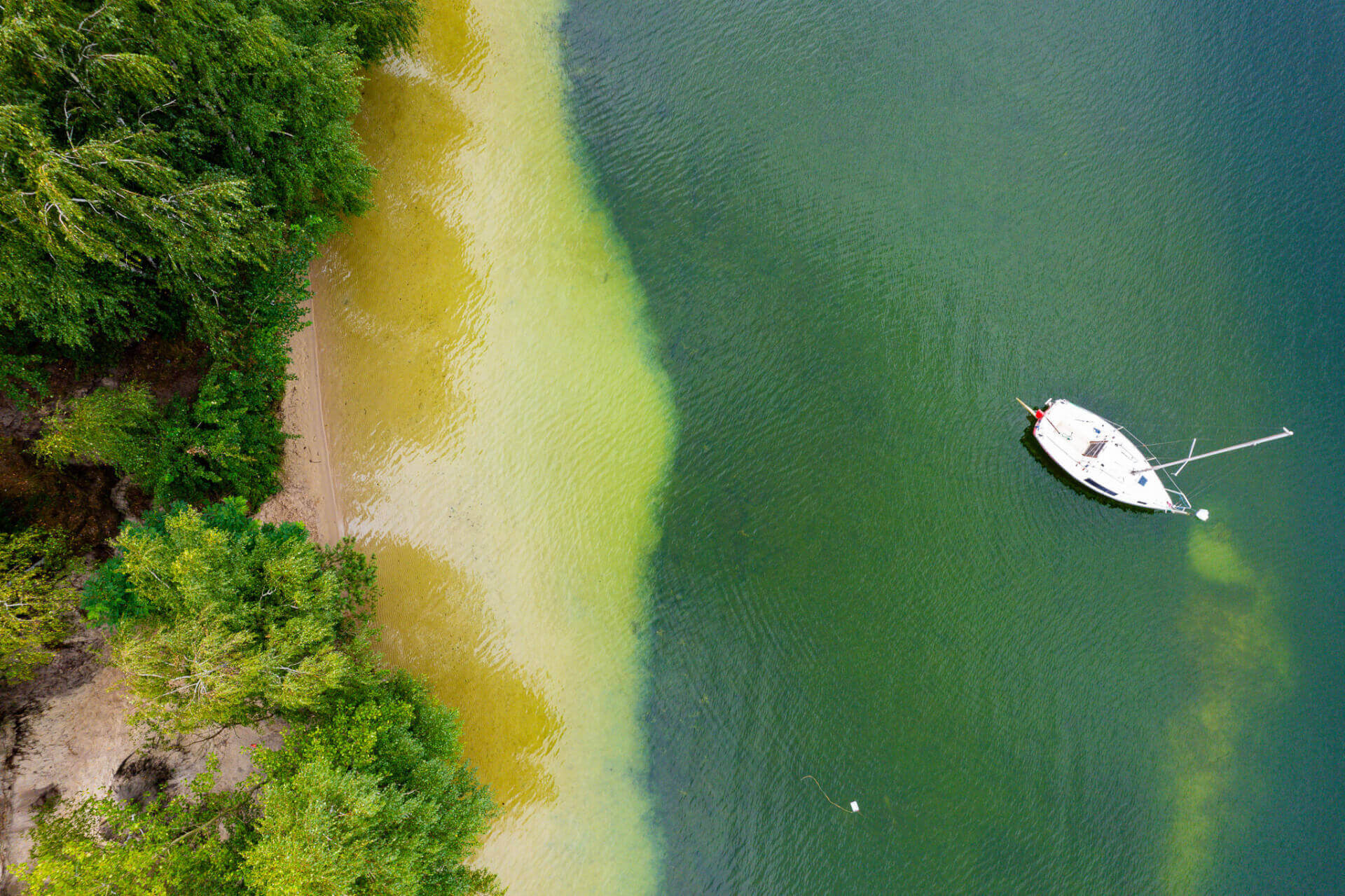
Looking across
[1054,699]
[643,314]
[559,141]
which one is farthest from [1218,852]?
[559,141]

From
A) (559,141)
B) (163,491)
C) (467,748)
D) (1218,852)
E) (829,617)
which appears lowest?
(1218,852)

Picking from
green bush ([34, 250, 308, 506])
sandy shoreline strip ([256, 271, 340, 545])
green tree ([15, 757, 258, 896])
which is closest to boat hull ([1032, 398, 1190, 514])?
sandy shoreline strip ([256, 271, 340, 545])

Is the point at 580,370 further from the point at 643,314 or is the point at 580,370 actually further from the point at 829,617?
the point at 829,617

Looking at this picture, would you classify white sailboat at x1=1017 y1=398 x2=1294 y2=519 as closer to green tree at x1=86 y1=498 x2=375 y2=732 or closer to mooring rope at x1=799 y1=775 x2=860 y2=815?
mooring rope at x1=799 y1=775 x2=860 y2=815

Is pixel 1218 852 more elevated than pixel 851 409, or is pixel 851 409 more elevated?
pixel 851 409

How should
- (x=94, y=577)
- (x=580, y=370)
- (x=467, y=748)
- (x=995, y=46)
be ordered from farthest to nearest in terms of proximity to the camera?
1. (x=995, y=46)
2. (x=580, y=370)
3. (x=467, y=748)
4. (x=94, y=577)

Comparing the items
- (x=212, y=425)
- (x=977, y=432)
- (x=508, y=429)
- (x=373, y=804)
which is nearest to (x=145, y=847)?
(x=373, y=804)
